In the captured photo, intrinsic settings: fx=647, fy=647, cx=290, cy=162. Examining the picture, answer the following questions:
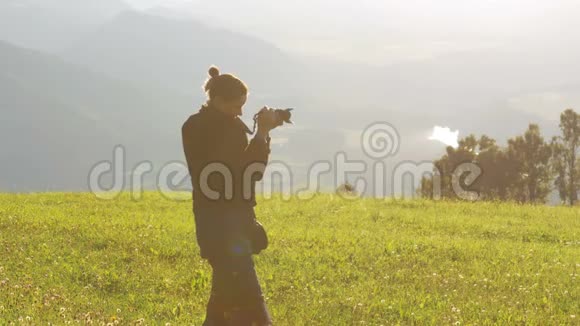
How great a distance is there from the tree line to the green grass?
69.7 m

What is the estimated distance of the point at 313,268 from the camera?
42.2 ft

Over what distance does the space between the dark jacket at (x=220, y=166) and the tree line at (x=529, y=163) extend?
81.4 metres

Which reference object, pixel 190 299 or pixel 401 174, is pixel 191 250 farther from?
pixel 401 174

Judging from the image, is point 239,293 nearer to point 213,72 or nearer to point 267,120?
point 267,120

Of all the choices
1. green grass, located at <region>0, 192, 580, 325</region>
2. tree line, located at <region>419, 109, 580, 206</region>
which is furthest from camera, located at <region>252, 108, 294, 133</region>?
tree line, located at <region>419, 109, 580, 206</region>

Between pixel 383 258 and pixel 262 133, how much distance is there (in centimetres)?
788

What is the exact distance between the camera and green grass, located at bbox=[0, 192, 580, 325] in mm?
10156

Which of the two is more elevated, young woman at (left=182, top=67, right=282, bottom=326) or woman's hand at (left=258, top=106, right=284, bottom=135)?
woman's hand at (left=258, top=106, right=284, bottom=135)

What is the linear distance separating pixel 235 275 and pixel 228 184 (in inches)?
38.0

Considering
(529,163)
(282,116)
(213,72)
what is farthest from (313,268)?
(529,163)

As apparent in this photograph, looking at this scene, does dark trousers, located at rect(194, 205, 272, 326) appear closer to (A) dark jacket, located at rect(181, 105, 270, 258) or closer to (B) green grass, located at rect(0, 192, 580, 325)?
(A) dark jacket, located at rect(181, 105, 270, 258)

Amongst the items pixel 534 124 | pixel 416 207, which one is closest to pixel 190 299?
pixel 416 207

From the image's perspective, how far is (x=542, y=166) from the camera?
8894 cm

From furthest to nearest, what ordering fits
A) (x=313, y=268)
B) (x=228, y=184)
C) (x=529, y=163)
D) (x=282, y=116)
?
(x=529, y=163) < (x=313, y=268) < (x=282, y=116) < (x=228, y=184)
